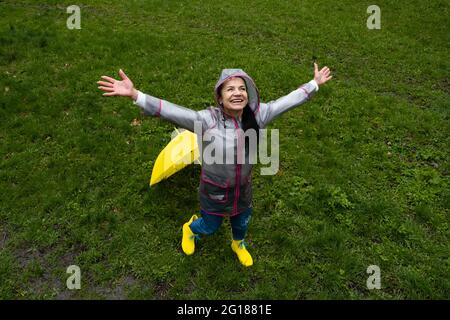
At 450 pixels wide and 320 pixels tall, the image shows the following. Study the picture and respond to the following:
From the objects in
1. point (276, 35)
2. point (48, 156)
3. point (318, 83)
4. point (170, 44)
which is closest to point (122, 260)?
point (48, 156)

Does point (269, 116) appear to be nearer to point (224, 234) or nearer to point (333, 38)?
point (224, 234)

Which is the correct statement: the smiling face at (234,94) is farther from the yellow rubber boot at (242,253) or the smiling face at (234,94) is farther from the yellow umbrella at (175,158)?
the yellow umbrella at (175,158)

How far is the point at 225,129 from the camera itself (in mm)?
3451

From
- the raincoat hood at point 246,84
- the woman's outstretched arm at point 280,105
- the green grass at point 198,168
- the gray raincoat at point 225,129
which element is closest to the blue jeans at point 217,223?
the gray raincoat at point 225,129

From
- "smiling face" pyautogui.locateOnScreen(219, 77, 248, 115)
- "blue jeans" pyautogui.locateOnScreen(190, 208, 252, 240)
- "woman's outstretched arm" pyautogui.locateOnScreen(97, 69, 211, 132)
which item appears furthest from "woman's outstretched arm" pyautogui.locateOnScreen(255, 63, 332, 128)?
"blue jeans" pyautogui.locateOnScreen(190, 208, 252, 240)

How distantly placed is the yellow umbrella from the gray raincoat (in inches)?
54.8

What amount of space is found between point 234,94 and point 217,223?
5.00 ft

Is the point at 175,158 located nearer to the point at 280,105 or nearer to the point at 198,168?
the point at 198,168

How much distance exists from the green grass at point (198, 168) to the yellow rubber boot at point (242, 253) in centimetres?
11

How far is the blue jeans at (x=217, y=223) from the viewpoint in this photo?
4.07m

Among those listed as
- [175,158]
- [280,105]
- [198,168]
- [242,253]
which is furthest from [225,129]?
[198,168]

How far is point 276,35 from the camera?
9992 mm

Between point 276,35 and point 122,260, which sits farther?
point 276,35

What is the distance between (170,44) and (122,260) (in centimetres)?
609
